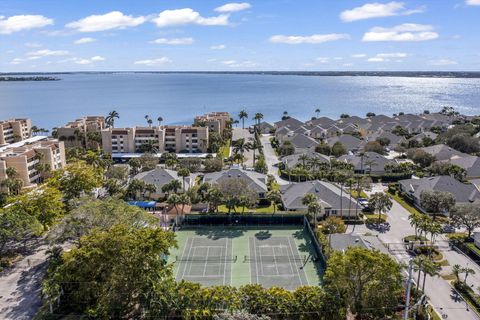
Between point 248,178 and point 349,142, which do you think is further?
point 349,142

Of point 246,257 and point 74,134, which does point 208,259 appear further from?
point 74,134

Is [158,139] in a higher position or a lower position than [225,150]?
higher

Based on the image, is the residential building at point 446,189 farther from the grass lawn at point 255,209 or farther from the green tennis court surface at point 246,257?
the green tennis court surface at point 246,257

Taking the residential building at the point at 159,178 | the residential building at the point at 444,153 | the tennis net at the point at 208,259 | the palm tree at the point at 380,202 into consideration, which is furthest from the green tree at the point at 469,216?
the residential building at the point at 159,178

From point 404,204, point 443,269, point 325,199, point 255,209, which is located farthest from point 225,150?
point 443,269

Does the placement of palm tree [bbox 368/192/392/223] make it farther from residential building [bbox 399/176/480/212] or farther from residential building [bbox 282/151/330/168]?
residential building [bbox 282/151/330/168]
